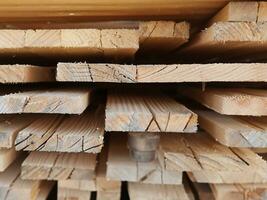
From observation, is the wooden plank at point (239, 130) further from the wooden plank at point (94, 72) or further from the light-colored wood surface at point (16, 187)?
the light-colored wood surface at point (16, 187)

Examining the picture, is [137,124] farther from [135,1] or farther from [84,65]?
[135,1]

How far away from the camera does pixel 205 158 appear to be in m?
1.05

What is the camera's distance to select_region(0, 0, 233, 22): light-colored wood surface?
118 cm

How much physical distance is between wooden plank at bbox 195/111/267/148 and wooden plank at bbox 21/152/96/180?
1.46 feet

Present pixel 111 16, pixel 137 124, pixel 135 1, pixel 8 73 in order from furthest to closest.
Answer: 1. pixel 111 16
2. pixel 135 1
3. pixel 8 73
4. pixel 137 124

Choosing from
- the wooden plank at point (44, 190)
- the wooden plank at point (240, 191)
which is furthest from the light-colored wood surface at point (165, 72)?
the wooden plank at point (44, 190)

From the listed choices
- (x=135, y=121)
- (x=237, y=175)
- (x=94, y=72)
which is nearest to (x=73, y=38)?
(x=94, y=72)

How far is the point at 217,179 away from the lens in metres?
1.06

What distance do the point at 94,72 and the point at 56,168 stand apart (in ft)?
1.16

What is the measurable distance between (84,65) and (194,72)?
0.35m

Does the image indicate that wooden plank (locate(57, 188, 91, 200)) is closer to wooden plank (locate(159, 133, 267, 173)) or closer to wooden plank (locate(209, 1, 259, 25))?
wooden plank (locate(159, 133, 267, 173))

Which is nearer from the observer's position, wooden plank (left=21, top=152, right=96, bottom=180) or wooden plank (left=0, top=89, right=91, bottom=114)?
wooden plank (left=0, top=89, right=91, bottom=114)

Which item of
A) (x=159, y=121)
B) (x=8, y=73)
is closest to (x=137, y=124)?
(x=159, y=121)

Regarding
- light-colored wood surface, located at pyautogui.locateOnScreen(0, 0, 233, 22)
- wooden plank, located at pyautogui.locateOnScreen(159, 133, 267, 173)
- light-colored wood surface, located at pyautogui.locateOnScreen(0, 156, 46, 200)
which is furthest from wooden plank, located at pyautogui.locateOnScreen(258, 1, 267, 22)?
light-colored wood surface, located at pyautogui.locateOnScreen(0, 156, 46, 200)
